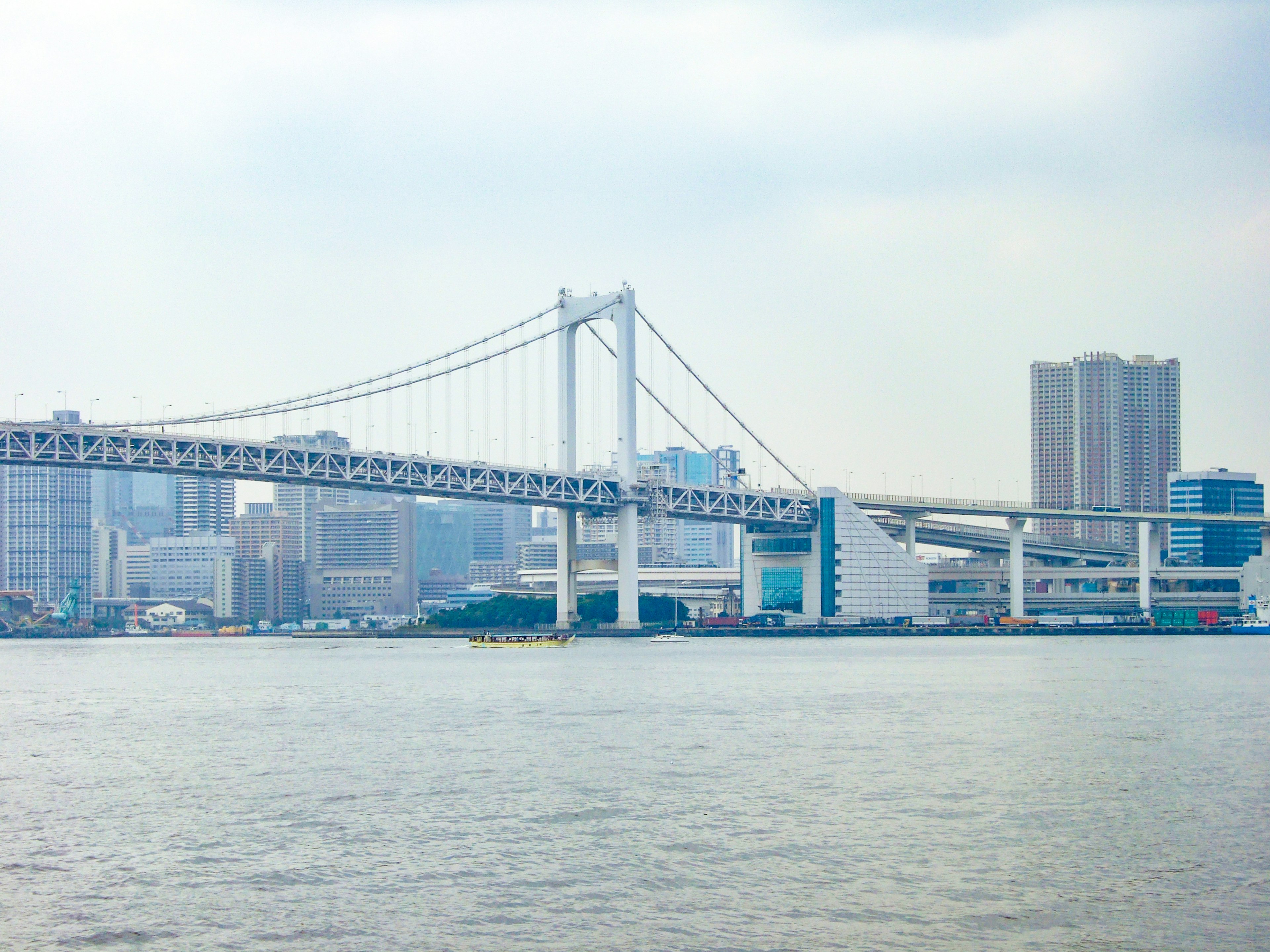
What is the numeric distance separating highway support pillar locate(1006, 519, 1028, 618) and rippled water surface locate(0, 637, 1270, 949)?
62.4 metres

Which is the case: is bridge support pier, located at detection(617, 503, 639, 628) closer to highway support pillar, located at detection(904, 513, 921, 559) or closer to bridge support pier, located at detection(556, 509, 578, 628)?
bridge support pier, located at detection(556, 509, 578, 628)

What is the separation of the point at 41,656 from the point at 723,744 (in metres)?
65.5

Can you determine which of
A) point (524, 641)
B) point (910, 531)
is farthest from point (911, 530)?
point (524, 641)

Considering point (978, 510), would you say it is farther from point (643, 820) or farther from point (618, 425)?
point (643, 820)

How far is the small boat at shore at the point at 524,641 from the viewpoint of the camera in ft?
282

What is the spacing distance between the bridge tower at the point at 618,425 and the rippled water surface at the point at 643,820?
146 feet

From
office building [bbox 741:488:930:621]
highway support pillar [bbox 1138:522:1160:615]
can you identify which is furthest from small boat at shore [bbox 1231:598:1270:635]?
office building [bbox 741:488:930:621]

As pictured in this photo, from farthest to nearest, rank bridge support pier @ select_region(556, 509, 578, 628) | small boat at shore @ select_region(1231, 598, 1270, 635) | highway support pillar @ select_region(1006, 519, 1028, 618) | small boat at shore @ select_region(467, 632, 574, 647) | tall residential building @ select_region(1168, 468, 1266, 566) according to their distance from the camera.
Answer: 1. tall residential building @ select_region(1168, 468, 1266, 566)
2. highway support pillar @ select_region(1006, 519, 1028, 618)
3. small boat at shore @ select_region(1231, 598, 1270, 635)
4. bridge support pier @ select_region(556, 509, 578, 628)
5. small boat at shore @ select_region(467, 632, 574, 647)

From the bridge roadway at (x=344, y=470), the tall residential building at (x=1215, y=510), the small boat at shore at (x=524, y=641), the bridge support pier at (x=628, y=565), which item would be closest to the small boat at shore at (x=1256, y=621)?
→ the bridge roadway at (x=344, y=470)

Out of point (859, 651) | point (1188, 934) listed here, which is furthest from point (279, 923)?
point (859, 651)

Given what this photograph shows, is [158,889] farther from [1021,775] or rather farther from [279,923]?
[1021,775]

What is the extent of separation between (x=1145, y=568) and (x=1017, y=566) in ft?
31.9

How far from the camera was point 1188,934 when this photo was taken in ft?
60.1

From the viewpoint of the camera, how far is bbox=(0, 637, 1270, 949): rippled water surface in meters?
19.0
